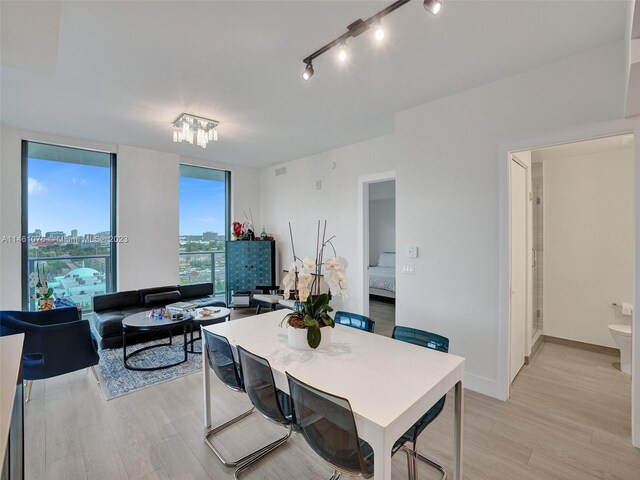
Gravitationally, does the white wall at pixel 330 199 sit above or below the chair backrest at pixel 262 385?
above

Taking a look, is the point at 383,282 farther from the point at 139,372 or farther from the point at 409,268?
the point at 139,372

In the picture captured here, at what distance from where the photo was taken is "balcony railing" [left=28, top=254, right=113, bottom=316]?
4.11 m

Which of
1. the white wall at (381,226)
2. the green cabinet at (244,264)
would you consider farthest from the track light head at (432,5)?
the white wall at (381,226)

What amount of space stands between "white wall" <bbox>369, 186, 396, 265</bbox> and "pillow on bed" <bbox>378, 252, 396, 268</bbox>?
0.82ft

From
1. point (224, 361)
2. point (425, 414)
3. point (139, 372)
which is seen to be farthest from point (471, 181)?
point (139, 372)

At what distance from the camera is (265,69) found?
2.43m

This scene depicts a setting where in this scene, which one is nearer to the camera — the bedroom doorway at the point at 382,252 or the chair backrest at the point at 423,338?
the chair backrest at the point at 423,338

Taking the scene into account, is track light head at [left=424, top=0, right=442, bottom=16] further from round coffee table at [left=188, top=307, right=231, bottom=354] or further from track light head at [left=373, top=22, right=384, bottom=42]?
round coffee table at [left=188, top=307, right=231, bottom=354]

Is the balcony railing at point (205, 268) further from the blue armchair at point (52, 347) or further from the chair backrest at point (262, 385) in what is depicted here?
the chair backrest at point (262, 385)

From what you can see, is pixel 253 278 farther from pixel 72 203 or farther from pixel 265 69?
pixel 265 69

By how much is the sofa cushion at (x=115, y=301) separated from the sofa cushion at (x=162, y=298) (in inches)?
7.0

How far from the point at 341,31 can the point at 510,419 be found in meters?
3.19

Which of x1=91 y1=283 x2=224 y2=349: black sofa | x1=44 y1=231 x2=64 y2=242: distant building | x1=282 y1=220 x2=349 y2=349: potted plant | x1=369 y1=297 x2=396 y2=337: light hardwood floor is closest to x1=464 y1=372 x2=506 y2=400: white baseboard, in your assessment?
x1=369 y1=297 x2=396 y2=337: light hardwood floor

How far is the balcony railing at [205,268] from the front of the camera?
5.42 m
